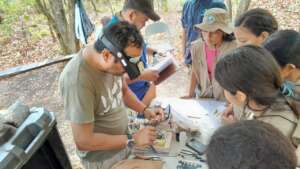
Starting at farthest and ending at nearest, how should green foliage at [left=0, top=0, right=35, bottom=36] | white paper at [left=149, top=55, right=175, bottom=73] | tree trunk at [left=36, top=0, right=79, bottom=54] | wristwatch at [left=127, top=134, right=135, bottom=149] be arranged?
green foliage at [left=0, top=0, right=35, bottom=36] < tree trunk at [left=36, top=0, right=79, bottom=54] < white paper at [left=149, top=55, right=175, bottom=73] < wristwatch at [left=127, top=134, right=135, bottom=149]

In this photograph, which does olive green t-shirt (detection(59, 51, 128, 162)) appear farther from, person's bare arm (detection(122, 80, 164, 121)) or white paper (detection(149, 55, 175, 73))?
white paper (detection(149, 55, 175, 73))

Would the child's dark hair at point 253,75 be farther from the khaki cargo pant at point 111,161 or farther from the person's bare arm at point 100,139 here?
the khaki cargo pant at point 111,161

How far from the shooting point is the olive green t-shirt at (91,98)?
1.62 meters

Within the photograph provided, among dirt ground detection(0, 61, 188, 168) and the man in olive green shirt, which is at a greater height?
the man in olive green shirt

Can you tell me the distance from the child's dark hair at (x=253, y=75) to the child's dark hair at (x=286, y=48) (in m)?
0.22

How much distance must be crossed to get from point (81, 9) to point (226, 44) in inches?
88.1

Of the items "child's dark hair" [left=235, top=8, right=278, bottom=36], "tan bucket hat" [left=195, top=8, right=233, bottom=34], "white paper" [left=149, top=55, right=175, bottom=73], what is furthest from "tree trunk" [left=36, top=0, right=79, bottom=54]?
"child's dark hair" [left=235, top=8, right=278, bottom=36]

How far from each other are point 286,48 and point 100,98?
1.14m

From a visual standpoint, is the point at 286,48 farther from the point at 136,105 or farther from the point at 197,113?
the point at 136,105

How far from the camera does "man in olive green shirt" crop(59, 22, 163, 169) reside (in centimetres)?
162

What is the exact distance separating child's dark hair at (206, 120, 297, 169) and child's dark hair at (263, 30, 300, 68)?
2.68 feet

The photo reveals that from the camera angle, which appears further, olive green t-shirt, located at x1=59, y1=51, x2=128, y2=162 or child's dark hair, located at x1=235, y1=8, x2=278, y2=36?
child's dark hair, located at x1=235, y1=8, x2=278, y2=36

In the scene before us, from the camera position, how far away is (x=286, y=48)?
175 centimetres

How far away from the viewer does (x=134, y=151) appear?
1917 millimetres
